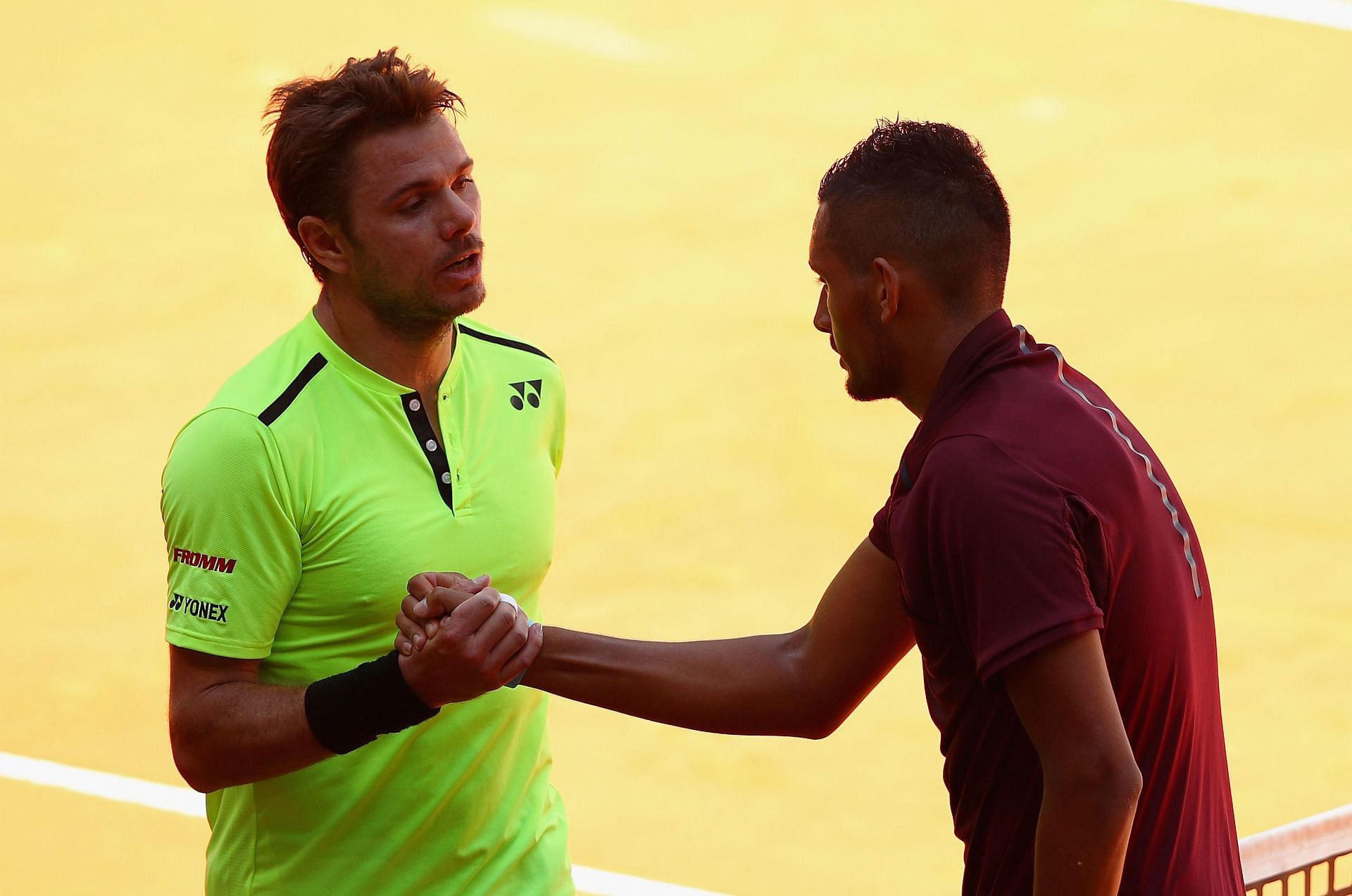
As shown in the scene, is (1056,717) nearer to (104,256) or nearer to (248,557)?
(248,557)

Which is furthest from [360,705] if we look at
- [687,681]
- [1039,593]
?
[1039,593]

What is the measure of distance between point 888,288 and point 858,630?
2.52 ft

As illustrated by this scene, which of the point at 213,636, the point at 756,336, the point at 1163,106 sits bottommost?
the point at 213,636

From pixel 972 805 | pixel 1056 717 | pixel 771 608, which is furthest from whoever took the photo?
pixel 771 608

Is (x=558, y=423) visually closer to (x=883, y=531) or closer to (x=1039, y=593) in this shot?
(x=883, y=531)

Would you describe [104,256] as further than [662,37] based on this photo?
No

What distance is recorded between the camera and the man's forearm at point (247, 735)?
125 inches

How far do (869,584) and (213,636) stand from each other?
120cm

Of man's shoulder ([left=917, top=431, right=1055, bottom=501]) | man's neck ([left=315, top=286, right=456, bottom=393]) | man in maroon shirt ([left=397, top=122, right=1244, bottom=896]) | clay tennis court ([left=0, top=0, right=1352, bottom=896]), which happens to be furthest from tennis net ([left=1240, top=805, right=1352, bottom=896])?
clay tennis court ([left=0, top=0, right=1352, bottom=896])

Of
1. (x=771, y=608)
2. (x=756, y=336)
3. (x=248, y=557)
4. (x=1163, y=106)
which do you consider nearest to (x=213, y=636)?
(x=248, y=557)

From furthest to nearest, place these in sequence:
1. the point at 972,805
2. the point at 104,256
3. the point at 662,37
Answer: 1. the point at 662,37
2. the point at 104,256
3. the point at 972,805

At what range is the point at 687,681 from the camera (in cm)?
363

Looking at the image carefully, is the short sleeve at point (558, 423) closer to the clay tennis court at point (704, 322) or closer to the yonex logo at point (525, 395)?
the yonex logo at point (525, 395)

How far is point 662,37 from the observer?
567 inches
